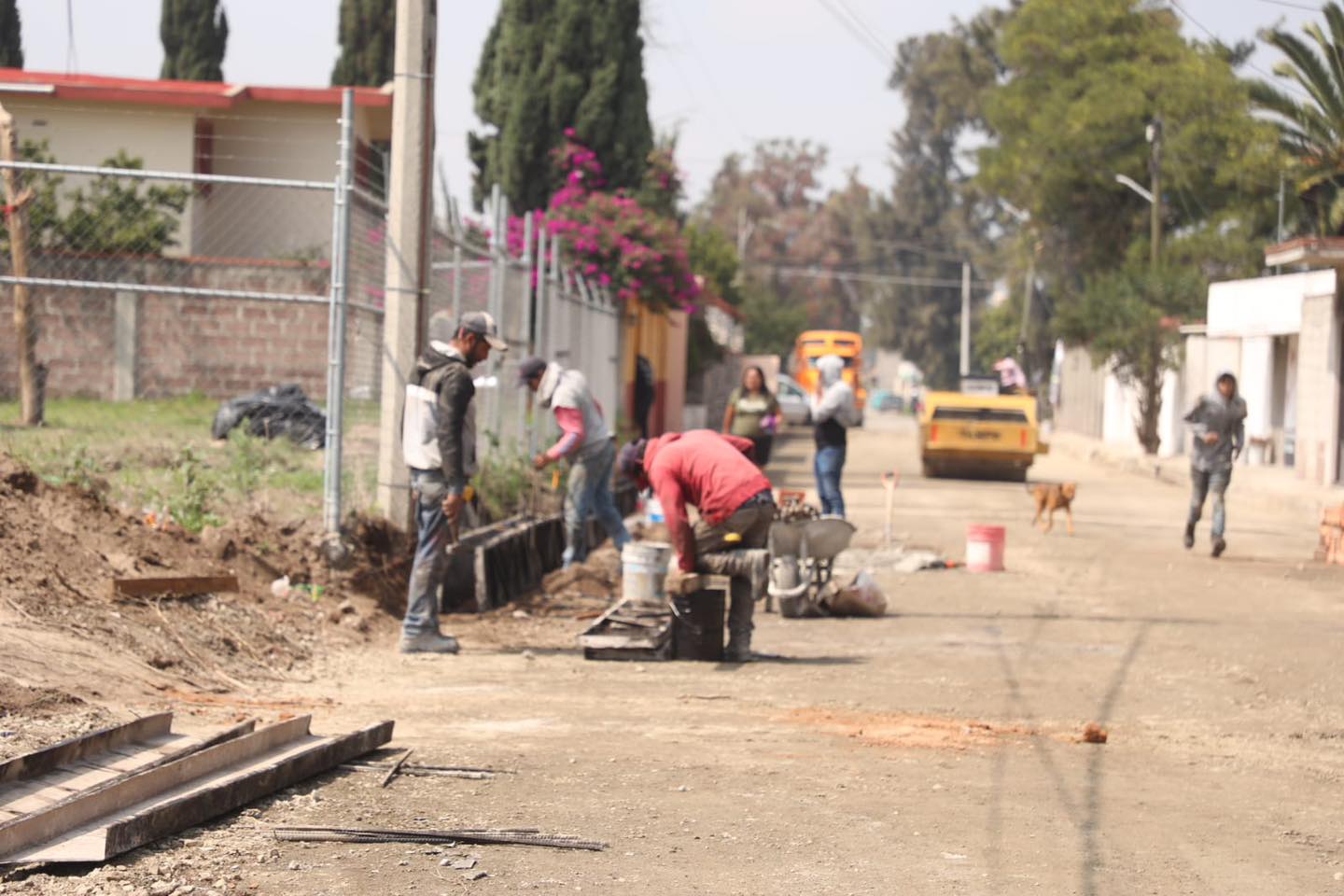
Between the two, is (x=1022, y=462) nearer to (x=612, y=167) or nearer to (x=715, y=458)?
(x=612, y=167)

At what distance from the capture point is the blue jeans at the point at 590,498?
1422 cm

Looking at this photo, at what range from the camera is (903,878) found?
18.0 feet

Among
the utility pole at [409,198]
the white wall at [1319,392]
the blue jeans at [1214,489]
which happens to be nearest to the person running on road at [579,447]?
the utility pole at [409,198]

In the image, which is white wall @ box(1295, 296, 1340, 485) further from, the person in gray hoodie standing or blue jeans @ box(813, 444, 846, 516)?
blue jeans @ box(813, 444, 846, 516)

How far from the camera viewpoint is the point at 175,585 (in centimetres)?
967

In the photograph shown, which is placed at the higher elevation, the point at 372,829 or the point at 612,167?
the point at 612,167

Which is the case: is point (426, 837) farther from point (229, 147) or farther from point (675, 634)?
point (229, 147)

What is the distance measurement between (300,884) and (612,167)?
97.3 ft

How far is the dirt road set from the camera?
554 centimetres

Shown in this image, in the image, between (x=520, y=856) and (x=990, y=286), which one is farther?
(x=990, y=286)

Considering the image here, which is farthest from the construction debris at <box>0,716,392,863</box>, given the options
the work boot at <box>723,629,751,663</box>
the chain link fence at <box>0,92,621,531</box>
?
the chain link fence at <box>0,92,621,531</box>

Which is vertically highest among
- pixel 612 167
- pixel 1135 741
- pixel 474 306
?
pixel 612 167

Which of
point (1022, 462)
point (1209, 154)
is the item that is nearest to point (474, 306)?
point (1022, 462)

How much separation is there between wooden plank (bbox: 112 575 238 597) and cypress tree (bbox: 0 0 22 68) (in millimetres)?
5233
